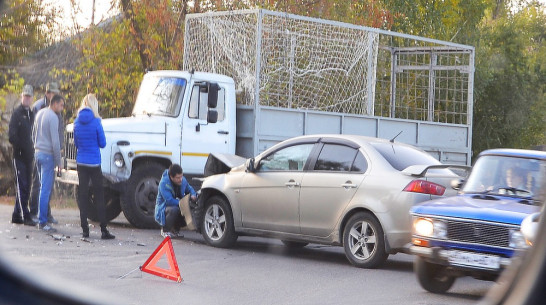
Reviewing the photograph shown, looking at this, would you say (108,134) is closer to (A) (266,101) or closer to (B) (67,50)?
(A) (266,101)

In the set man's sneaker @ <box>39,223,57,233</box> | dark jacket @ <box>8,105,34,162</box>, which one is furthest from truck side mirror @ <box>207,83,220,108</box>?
man's sneaker @ <box>39,223,57,233</box>

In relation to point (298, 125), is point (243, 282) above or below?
below

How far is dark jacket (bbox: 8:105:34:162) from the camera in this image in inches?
528

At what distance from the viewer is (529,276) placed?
189 centimetres

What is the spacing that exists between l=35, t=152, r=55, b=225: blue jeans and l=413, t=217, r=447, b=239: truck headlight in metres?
6.93

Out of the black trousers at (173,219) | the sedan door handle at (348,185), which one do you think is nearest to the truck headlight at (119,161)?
the black trousers at (173,219)

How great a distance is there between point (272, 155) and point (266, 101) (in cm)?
351

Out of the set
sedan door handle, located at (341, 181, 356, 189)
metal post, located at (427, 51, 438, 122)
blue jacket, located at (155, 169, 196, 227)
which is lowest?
blue jacket, located at (155, 169, 196, 227)

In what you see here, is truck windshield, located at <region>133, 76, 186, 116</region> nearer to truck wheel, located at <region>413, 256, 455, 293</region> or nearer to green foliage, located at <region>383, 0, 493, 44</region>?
truck wheel, located at <region>413, 256, 455, 293</region>

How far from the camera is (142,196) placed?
13703 mm

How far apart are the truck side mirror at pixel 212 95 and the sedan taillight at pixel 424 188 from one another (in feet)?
17.4

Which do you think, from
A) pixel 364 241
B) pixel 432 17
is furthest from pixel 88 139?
pixel 432 17

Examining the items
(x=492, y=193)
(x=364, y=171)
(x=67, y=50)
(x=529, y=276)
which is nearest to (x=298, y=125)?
(x=364, y=171)

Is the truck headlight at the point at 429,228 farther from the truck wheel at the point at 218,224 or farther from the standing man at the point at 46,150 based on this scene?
the standing man at the point at 46,150
